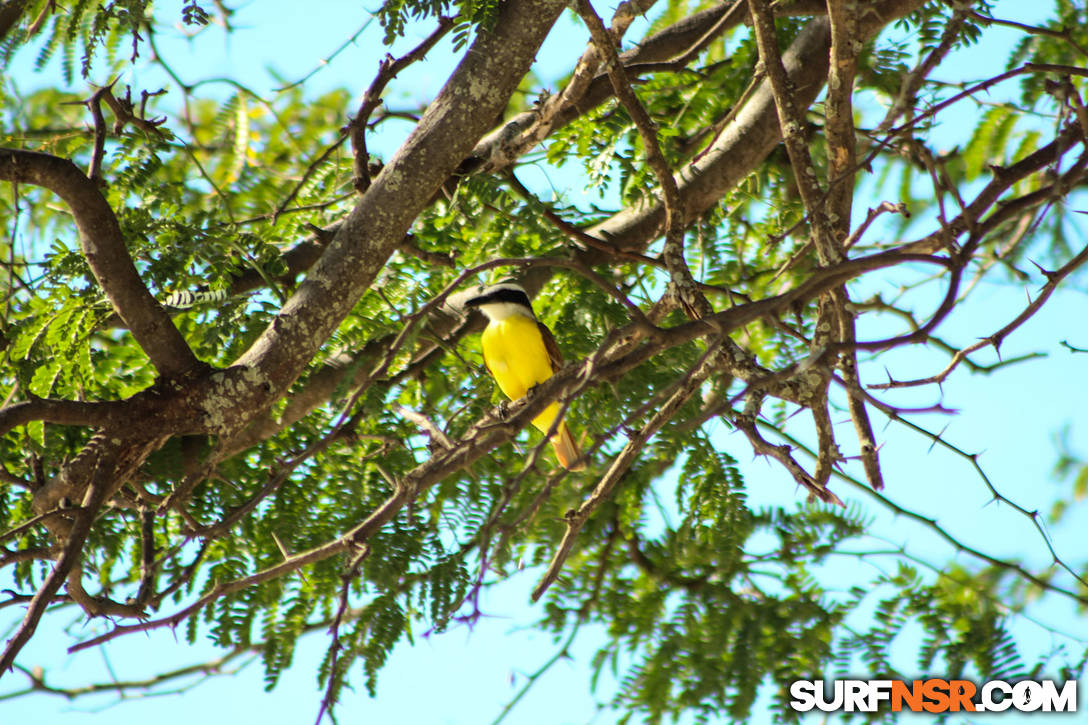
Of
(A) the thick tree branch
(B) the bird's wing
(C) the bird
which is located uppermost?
(C) the bird

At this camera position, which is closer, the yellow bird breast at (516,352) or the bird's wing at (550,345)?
the bird's wing at (550,345)

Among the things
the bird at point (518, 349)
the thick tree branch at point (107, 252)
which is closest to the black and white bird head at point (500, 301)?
the bird at point (518, 349)

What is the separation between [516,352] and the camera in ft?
15.8

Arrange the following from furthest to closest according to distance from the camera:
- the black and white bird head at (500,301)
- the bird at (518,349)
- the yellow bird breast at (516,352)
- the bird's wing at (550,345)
Result: 1. the yellow bird breast at (516,352)
2. the bird at (518,349)
3. the bird's wing at (550,345)
4. the black and white bird head at (500,301)

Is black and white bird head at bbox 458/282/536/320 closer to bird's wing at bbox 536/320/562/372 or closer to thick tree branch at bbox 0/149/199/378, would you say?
bird's wing at bbox 536/320/562/372

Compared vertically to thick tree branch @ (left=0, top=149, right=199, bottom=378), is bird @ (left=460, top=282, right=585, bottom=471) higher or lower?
higher

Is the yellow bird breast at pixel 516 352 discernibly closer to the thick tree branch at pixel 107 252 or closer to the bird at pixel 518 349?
the bird at pixel 518 349

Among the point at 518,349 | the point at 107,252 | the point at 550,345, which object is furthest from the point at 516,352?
the point at 107,252

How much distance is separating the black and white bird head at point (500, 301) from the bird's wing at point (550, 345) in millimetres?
98

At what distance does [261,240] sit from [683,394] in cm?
156

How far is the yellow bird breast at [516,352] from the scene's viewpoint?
4.69m

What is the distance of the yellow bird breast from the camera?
469 centimetres

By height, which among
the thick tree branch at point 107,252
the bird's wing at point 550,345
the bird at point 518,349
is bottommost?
the thick tree branch at point 107,252

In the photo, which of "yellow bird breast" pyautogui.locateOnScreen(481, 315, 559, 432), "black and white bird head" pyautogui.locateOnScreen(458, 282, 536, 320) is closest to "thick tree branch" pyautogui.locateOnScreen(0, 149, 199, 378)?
"black and white bird head" pyautogui.locateOnScreen(458, 282, 536, 320)
